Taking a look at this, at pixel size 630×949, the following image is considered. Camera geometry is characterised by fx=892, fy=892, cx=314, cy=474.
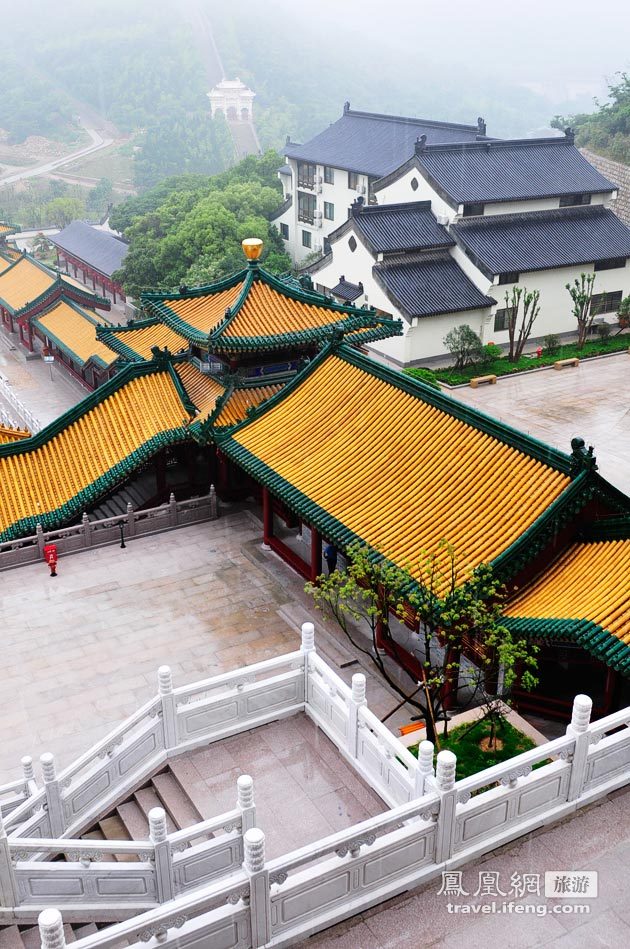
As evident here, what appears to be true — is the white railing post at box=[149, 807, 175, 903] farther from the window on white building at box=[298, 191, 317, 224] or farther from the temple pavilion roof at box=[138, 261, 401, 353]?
the window on white building at box=[298, 191, 317, 224]

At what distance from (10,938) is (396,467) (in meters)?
9.61

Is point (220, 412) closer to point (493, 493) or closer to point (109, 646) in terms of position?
point (109, 646)

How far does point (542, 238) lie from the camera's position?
1655 inches

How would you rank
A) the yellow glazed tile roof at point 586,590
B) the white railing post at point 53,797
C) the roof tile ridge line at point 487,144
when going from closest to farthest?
the white railing post at point 53,797 → the yellow glazed tile roof at point 586,590 → the roof tile ridge line at point 487,144

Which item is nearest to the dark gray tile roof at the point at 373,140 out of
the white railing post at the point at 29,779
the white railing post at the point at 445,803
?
the white railing post at the point at 29,779

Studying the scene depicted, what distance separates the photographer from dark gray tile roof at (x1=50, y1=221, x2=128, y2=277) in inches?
2260

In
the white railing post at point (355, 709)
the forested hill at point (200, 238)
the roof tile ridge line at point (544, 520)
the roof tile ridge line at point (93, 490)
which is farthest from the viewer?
the forested hill at point (200, 238)

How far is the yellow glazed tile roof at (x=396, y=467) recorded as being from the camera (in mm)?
14359

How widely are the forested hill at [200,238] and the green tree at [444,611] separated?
3628 cm

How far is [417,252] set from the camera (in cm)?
4012

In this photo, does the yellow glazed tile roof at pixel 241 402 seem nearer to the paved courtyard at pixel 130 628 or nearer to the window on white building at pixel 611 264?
the paved courtyard at pixel 130 628

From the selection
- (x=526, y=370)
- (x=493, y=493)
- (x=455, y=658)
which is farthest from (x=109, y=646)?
(x=526, y=370)

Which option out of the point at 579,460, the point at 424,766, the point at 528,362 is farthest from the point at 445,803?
the point at 528,362

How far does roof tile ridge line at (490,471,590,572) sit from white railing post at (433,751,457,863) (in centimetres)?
403
